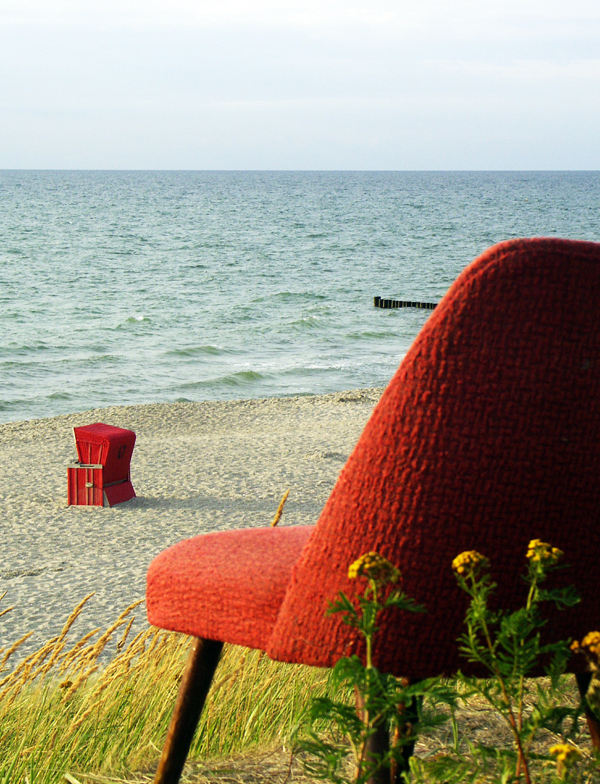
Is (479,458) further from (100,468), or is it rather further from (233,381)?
(233,381)

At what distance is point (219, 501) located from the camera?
6316 mm

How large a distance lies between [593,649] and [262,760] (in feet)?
3.89

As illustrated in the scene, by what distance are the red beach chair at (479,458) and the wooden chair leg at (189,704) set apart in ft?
0.98

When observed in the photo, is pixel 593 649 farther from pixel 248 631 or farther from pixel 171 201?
pixel 171 201

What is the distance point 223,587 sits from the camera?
1504 mm

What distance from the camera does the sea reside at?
46.6ft

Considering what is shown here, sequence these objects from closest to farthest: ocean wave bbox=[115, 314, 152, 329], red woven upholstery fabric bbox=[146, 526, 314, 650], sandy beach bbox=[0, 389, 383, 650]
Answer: red woven upholstery fabric bbox=[146, 526, 314, 650] → sandy beach bbox=[0, 389, 383, 650] → ocean wave bbox=[115, 314, 152, 329]

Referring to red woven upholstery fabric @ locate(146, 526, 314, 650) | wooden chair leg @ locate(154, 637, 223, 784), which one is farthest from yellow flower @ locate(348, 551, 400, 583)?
wooden chair leg @ locate(154, 637, 223, 784)

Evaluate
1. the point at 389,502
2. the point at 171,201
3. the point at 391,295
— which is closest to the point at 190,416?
the point at 389,502

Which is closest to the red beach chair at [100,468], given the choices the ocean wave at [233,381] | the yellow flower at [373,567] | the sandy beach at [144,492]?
the sandy beach at [144,492]

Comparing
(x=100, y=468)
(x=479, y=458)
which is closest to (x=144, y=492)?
(x=100, y=468)

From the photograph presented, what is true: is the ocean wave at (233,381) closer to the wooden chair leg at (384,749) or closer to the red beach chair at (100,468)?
the red beach chair at (100,468)

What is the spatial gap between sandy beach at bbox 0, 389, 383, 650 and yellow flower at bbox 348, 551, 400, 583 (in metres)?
3.13

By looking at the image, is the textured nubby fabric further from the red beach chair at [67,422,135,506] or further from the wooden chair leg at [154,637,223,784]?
the red beach chair at [67,422,135,506]
